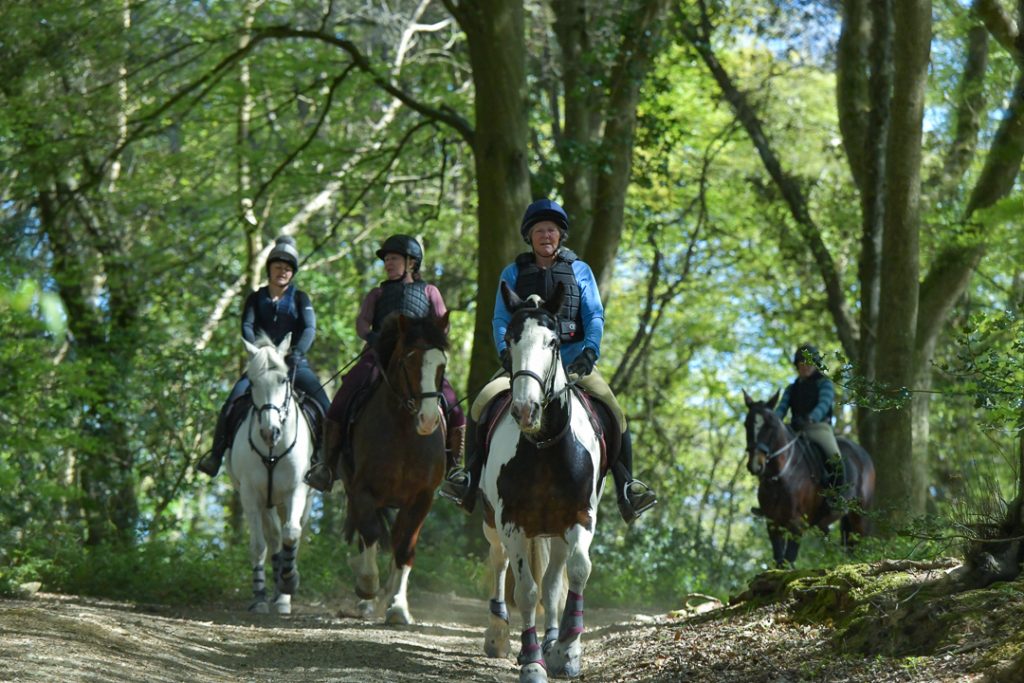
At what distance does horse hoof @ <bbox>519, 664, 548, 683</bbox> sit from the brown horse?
408 cm

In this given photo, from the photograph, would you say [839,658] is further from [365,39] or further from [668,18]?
[365,39]

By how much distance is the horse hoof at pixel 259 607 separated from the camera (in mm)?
14179

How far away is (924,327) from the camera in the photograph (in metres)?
20.0

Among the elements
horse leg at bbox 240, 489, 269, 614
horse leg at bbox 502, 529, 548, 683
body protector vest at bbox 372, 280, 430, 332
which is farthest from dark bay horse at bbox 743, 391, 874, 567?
horse leg at bbox 502, 529, 548, 683

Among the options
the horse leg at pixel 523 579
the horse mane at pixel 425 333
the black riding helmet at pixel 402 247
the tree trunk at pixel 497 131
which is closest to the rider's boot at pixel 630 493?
the horse leg at pixel 523 579

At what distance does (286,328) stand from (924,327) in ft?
32.8

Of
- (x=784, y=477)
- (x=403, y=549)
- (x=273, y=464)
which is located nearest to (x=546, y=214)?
(x=403, y=549)

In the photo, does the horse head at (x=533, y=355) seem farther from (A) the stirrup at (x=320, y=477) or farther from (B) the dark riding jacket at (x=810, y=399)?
(B) the dark riding jacket at (x=810, y=399)

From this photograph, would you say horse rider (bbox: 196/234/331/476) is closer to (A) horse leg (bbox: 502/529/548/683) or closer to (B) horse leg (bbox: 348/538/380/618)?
(B) horse leg (bbox: 348/538/380/618)

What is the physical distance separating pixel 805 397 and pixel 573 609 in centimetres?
946

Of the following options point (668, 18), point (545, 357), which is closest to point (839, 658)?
point (545, 357)

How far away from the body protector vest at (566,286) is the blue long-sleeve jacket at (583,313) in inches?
1.9

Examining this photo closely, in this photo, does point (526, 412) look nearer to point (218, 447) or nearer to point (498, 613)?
point (498, 613)

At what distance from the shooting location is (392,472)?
1275 centimetres
